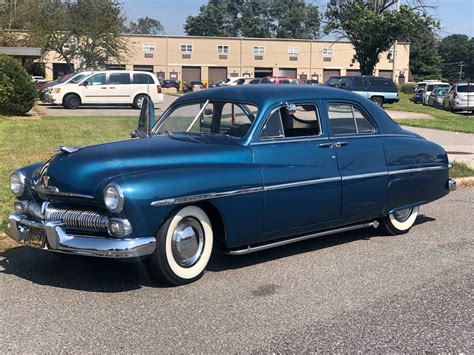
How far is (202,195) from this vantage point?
4.81 meters

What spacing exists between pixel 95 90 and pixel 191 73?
55.2 meters

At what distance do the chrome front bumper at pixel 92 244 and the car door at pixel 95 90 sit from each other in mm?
21040

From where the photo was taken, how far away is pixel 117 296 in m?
4.71

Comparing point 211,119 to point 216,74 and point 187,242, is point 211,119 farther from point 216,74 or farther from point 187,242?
point 216,74

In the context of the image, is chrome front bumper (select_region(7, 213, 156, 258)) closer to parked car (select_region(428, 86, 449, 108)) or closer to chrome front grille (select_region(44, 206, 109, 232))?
chrome front grille (select_region(44, 206, 109, 232))

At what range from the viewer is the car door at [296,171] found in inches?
209

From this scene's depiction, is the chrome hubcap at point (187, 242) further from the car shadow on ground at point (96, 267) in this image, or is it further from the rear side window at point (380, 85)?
the rear side window at point (380, 85)

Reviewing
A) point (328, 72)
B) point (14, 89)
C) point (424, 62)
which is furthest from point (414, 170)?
point (424, 62)

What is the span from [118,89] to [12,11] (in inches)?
415

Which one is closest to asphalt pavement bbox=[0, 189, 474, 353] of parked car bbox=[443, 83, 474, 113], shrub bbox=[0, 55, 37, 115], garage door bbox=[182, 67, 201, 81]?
shrub bbox=[0, 55, 37, 115]

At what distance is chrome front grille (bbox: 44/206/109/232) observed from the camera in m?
4.60

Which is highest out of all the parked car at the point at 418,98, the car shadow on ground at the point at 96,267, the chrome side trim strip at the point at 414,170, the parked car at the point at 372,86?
the parked car at the point at 372,86

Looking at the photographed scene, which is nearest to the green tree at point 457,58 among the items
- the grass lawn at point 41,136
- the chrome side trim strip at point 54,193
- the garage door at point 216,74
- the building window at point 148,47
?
the garage door at point 216,74

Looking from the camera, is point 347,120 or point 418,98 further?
point 418,98
